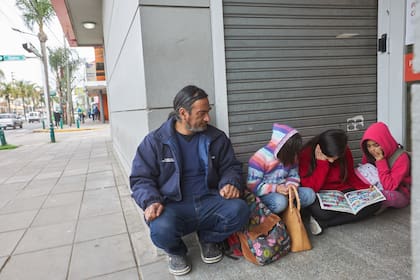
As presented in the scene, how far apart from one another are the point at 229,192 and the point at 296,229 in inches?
27.4

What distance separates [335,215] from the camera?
2.73m

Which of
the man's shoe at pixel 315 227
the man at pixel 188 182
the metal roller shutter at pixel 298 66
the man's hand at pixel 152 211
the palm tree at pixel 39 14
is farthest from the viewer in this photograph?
the palm tree at pixel 39 14

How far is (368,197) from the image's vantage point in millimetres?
2725

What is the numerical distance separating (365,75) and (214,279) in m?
2.86

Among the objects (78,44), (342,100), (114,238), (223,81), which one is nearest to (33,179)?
(114,238)

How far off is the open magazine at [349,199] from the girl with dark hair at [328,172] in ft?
0.20

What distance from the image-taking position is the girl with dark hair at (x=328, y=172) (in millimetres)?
2684

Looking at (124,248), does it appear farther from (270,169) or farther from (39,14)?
(39,14)

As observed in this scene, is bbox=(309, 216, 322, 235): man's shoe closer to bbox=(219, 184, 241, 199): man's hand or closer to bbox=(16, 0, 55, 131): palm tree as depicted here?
bbox=(219, 184, 241, 199): man's hand

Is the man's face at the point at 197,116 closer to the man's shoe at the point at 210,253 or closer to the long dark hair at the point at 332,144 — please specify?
the man's shoe at the point at 210,253

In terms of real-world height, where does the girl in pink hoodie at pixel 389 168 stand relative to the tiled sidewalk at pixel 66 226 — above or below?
above

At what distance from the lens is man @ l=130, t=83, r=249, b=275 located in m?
2.21

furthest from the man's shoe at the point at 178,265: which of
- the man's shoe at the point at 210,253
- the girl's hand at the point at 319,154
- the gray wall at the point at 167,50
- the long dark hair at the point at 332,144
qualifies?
the girl's hand at the point at 319,154

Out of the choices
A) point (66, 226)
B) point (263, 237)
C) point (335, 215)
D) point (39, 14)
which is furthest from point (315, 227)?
point (39, 14)
